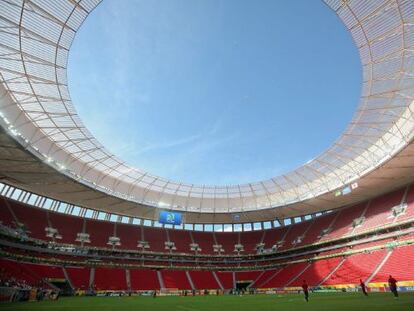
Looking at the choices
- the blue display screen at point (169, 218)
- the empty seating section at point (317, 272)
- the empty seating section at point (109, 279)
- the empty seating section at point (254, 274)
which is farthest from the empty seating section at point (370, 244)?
the empty seating section at point (109, 279)

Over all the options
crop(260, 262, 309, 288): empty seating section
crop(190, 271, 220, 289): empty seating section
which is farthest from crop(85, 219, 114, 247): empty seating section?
crop(260, 262, 309, 288): empty seating section

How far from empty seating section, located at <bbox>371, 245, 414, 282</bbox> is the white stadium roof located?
33.9 feet

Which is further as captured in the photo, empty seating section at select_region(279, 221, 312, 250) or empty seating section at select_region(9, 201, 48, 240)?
empty seating section at select_region(279, 221, 312, 250)

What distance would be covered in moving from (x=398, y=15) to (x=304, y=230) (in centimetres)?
4408

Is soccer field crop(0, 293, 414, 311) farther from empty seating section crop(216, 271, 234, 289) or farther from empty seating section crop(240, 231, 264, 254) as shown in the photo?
empty seating section crop(240, 231, 264, 254)

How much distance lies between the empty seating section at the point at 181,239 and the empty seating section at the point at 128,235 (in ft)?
23.0

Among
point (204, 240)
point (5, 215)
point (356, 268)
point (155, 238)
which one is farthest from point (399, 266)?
point (5, 215)

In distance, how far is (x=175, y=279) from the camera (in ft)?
172

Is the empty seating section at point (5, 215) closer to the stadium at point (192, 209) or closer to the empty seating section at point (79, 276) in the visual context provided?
the stadium at point (192, 209)

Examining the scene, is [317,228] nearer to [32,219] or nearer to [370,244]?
[370,244]

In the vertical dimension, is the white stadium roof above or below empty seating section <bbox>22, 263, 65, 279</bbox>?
above

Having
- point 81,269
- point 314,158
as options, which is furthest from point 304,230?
point 81,269

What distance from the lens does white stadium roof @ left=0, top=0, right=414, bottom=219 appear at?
22.8 m

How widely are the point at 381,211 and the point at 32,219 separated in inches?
2156
